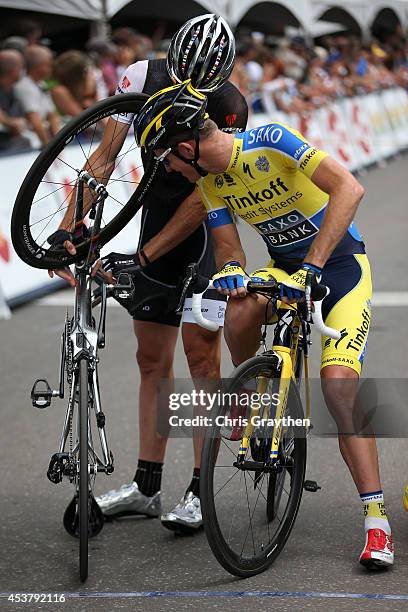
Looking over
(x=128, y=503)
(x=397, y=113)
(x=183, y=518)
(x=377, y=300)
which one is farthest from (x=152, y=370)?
(x=397, y=113)

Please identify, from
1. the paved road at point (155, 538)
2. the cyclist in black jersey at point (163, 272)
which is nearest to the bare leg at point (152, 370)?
the cyclist in black jersey at point (163, 272)

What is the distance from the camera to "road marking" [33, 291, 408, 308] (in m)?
9.33

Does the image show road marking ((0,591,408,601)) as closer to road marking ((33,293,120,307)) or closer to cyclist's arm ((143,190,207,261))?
cyclist's arm ((143,190,207,261))

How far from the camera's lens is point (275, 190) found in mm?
4250

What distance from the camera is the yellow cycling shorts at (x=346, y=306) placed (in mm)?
4203

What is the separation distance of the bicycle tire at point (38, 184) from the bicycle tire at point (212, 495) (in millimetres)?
813

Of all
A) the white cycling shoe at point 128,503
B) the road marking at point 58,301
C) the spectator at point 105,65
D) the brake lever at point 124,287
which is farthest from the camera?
the spectator at point 105,65

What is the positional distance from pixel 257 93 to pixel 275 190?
1350 cm

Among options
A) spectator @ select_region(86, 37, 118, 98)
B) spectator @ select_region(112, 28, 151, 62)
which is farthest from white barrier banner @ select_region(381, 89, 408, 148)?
spectator @ select_region(86, 37, 118, 98)

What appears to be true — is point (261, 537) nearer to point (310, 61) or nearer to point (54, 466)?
point (54, 466)

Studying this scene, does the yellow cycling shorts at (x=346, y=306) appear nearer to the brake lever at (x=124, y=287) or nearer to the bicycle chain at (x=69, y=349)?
the brake lever at (x=124, y=287)

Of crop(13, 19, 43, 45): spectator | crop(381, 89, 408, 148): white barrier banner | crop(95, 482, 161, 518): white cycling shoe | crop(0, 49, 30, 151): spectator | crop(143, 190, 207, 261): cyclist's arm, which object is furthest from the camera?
crop(381, 89, 408, 148): white barrier banner

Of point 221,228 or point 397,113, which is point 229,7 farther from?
point 221,228

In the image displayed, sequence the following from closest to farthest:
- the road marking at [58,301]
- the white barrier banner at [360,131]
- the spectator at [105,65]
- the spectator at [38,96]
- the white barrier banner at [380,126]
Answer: the road marking at [58,301]
the spectator at [38,96]
the spectator at [105,65]
the white barrier banner at [360,131]
the white barrier banner at [380,126]
